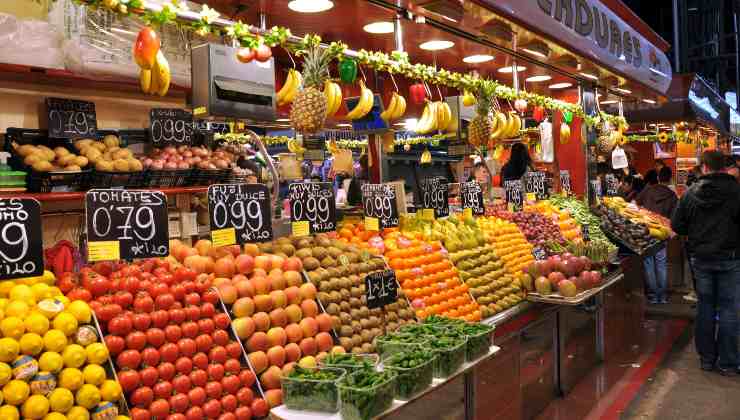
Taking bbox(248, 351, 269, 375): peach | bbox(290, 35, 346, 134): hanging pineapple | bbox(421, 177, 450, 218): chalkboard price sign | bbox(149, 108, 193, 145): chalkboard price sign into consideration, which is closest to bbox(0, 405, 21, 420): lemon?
bbox(248, 351, 269, 375): peach

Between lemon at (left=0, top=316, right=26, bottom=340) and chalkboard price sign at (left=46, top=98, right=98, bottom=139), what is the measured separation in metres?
3.05

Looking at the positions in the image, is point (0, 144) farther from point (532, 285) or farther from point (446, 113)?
point (532, 285)

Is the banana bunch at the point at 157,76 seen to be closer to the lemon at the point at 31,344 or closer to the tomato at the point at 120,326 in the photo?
the tomato at the point at 120,326

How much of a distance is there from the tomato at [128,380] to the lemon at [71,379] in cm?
16

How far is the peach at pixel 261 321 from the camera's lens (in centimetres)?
292

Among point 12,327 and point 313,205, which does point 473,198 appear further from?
point 12,327

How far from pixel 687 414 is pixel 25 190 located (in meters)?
5.64

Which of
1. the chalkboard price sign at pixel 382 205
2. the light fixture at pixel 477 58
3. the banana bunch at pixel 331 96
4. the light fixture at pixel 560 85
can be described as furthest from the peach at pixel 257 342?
the light fixture at pixel 560 85

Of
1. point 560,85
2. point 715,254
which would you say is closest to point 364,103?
point 715,254

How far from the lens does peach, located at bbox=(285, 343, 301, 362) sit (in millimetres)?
2932

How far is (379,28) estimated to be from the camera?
6297 mm

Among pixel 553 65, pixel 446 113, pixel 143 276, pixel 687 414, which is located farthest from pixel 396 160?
pixel 143 276

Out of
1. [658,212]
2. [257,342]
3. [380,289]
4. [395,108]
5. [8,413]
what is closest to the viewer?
[8,413]

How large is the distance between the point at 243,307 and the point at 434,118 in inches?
127
